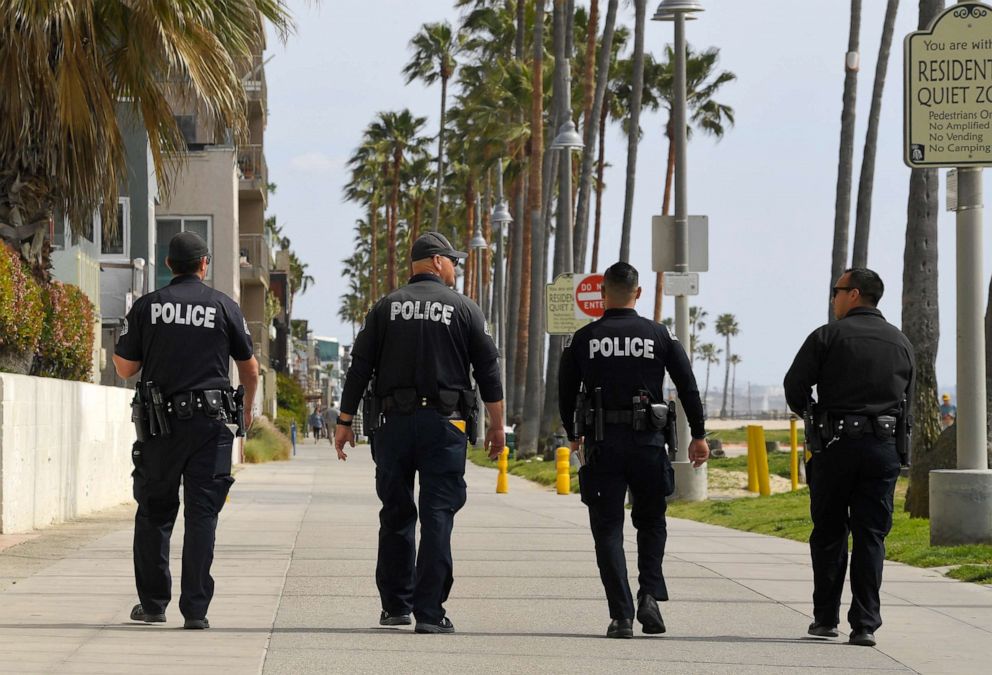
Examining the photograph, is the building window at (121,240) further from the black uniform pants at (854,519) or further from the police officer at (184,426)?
the black uniform pants at (854,519)

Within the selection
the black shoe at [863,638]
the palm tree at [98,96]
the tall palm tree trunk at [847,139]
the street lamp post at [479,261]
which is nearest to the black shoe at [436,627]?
the black shoe at [863,638]

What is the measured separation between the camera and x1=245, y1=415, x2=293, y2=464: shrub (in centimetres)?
4234

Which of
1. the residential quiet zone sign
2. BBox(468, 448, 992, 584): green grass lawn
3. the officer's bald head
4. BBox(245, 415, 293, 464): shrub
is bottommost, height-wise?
BBox(245, 415, 293, 464): shrub

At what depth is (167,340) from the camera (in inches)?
352

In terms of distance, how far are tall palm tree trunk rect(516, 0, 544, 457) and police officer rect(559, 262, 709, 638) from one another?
3590 cm

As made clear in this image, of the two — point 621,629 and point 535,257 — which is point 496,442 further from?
point 535,257

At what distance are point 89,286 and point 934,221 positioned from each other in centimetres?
1580

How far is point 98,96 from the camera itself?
16.0m

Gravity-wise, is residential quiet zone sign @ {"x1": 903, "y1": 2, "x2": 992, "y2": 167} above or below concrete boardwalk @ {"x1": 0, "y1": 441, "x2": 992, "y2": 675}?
above

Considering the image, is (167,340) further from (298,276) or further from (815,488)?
(298,276)

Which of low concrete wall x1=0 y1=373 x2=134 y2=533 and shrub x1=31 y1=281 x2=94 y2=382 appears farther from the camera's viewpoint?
shrub x1=31 y1=281 x2=94 y2=382

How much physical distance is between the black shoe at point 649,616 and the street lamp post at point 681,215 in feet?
41.3

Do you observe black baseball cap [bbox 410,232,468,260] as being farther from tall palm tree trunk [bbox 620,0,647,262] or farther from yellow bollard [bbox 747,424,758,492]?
tall palm tree trunk [bbox 620,0,647,262]

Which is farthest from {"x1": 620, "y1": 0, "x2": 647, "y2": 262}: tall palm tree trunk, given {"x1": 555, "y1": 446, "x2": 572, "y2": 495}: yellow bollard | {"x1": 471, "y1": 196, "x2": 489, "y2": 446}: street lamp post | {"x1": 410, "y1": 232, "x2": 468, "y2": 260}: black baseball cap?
{"x1": 410, "y1": 232, "x2": 468, "y2": 260}: black baseball cap
